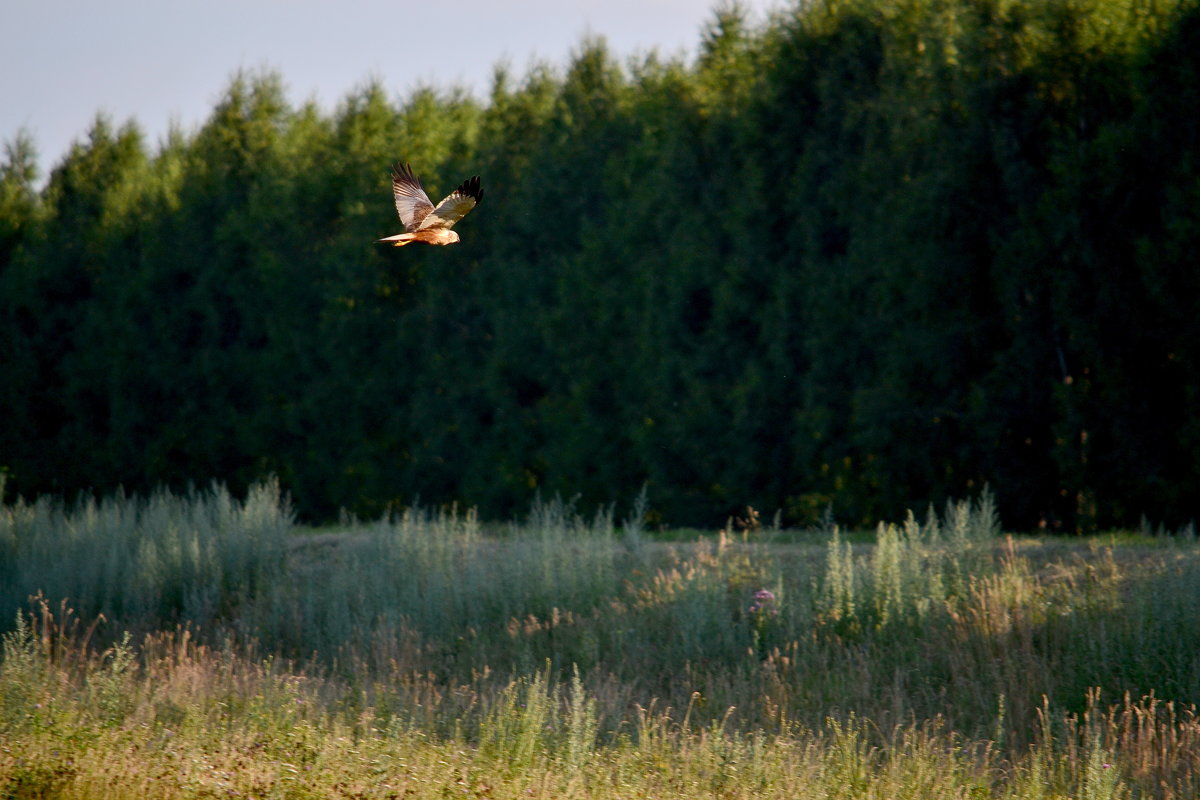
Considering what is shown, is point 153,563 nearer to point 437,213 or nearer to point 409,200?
point 409,200

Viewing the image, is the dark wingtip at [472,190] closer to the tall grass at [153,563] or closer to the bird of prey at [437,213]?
the bird of prey at [437,213]

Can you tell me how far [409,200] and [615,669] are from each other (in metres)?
3.43

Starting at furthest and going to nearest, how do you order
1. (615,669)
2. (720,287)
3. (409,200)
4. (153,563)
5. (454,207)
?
(720,287) < (153,563) < (615,669) < (409,200) < (454,207)

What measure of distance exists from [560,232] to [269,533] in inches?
225

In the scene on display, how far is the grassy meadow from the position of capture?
543 centimetres

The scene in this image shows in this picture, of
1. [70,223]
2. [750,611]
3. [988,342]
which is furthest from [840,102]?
[70,223]

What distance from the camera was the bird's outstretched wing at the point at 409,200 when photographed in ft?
18.0

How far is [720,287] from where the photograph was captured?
40.5 feet

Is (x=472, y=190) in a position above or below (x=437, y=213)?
Result: above

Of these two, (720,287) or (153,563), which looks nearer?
(153,563)

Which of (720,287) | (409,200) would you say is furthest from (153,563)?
(720,287)

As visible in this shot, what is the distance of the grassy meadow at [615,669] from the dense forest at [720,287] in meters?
1.32

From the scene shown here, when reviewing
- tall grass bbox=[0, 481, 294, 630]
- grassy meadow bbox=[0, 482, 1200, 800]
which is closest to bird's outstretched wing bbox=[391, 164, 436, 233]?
grassy meadow bbox=[0, 482, 1200, 800]

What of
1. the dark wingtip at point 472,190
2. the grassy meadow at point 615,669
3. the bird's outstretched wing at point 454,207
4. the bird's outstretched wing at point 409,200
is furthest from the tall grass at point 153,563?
the dark wingtip at point 472,190
